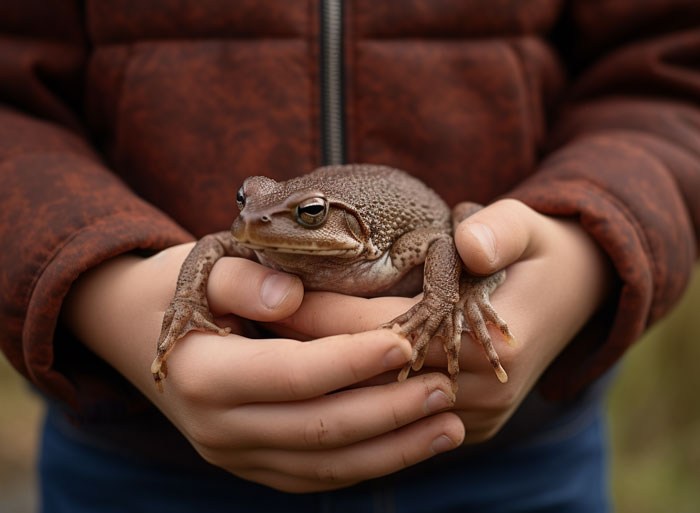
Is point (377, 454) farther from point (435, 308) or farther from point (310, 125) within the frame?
point (310, 125)

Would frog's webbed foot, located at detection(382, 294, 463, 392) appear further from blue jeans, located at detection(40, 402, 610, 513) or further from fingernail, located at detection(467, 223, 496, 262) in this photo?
blue jeans, located at detection(40, 402, 610, 513)

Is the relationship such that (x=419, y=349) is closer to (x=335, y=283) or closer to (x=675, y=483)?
(x=335, y=283)

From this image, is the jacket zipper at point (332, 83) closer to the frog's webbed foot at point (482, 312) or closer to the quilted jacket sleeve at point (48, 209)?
the quilted jacket sleeve at point (48, 209)

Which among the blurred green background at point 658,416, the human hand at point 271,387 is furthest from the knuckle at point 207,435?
the blurred green background at point 658,416

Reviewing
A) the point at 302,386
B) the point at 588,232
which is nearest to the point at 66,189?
the point at 302,386

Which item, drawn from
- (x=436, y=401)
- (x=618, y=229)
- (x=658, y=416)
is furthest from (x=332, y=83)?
(x=658, y=416)

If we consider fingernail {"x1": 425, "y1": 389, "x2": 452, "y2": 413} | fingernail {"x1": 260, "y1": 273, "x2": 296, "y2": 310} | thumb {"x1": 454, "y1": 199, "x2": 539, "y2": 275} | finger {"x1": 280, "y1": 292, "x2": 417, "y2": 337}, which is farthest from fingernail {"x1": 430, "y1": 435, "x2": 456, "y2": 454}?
fingernail {"x1": 260, "y1": 273, "x2": 296, "y2": 310}
